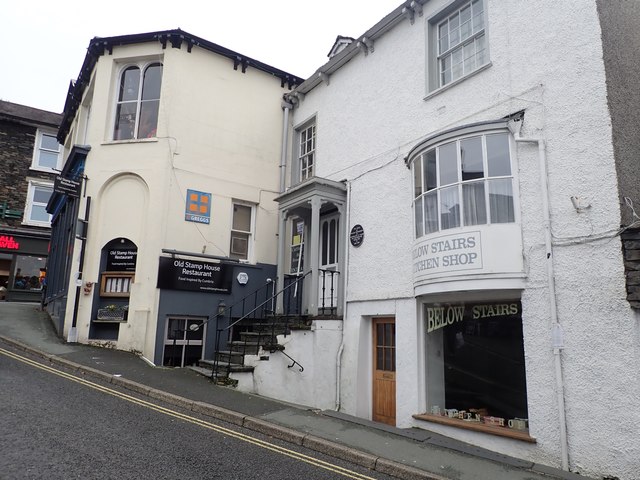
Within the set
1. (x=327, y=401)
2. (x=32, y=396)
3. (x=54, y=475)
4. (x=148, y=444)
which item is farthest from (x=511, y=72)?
(x=32, y=396)

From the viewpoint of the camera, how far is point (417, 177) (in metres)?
8.56

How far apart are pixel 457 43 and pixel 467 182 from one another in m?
3.11

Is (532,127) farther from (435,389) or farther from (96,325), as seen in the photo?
(96,325)

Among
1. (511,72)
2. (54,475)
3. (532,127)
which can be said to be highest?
(511,72)

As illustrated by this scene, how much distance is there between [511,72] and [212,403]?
23.9 ft

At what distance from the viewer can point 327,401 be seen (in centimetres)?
935

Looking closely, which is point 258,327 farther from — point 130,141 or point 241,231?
point 130,141

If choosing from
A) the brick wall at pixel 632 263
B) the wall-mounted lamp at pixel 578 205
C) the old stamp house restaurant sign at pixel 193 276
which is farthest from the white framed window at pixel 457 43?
the old stamp house restaurant sign at pixel 193 276

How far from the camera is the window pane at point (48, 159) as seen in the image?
78.7 feet

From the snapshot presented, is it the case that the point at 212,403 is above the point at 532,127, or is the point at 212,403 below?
below

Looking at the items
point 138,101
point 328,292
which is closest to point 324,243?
point 328,292

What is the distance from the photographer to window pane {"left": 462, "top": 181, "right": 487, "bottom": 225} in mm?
7266

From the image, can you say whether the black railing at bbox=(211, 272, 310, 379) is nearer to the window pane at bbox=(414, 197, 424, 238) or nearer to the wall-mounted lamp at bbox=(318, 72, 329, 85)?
the window pane at bbox=(414, 197, 424, 238)

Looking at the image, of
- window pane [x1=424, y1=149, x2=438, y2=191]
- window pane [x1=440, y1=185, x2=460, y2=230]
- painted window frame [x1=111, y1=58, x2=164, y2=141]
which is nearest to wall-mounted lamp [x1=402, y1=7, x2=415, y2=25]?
window pane [x1=424, y1=149, x2=438, y2=191]
